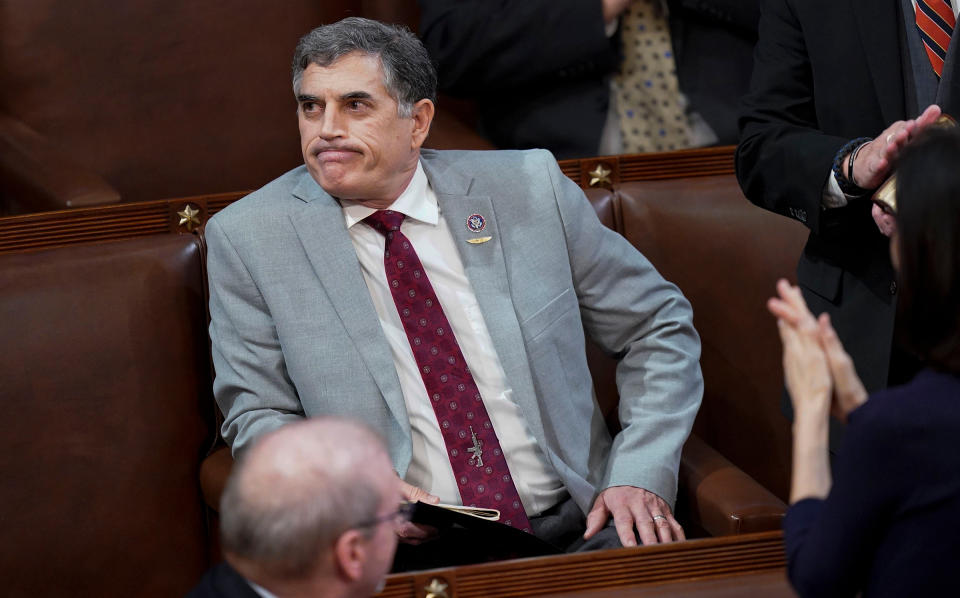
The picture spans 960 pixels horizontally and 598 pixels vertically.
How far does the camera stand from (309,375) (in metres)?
1.97

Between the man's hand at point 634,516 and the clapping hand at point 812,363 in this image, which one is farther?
the man's hand at point 634,516

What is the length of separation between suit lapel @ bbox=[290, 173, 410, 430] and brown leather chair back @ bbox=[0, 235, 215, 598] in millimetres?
335

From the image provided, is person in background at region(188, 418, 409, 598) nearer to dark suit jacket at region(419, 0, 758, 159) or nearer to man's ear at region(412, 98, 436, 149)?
man's ear at region(412, 98, 436, 149)

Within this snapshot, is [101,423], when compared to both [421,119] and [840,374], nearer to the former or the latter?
[421,119]

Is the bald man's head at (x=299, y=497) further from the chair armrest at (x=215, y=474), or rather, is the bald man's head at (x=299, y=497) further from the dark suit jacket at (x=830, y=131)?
the dark suit jacket at (x=830, y=131)

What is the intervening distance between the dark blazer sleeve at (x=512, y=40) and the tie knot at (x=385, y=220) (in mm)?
653

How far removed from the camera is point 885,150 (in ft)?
5.53

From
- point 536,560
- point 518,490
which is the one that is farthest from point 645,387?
point 536,560

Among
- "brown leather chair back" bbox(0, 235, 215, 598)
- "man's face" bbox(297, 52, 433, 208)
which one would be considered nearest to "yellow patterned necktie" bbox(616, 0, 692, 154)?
"man's face" bbox(297, 52, 433, 208)

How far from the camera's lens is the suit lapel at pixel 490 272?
202 cm

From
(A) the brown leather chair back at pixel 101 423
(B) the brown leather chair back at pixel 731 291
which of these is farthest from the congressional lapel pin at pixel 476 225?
(A) the brown leather chair back at pixel 101 423

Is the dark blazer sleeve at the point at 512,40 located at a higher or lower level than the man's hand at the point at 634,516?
higher

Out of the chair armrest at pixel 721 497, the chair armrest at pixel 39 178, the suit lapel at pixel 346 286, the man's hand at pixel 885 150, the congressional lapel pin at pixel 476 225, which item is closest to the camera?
the man's hand at pixel 885 150

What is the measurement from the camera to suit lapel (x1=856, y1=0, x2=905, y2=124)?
1879mm
